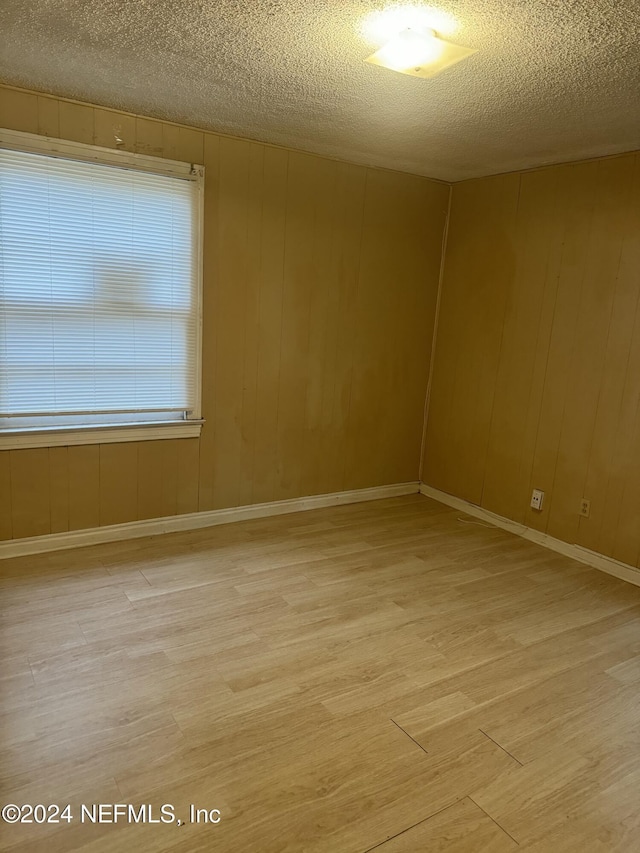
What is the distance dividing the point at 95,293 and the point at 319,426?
1747 millimetres

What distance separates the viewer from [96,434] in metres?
3.38

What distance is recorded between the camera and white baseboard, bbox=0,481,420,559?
3.32 meters

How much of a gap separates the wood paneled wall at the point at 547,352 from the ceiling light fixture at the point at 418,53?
166 cm

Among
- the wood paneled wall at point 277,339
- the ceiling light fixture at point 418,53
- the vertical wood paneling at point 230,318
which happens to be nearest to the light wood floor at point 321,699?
the wood paneled wall at point 277,339

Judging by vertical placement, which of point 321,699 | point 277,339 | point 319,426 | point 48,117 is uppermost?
point 48,117

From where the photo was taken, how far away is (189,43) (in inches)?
90.1

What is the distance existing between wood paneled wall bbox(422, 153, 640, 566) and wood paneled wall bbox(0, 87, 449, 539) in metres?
0.30

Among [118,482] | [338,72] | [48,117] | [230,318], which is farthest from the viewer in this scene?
[230,318]

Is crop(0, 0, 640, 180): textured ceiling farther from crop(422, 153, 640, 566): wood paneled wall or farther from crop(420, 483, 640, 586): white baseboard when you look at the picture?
crop(420, 483, 640, 586): white baseboard

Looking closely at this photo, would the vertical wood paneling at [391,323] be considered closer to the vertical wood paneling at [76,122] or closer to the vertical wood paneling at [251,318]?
the vertical wood paneling at [251,318]

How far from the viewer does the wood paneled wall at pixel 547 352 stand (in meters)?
3.43

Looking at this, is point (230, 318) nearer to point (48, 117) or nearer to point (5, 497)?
point (48, 117)

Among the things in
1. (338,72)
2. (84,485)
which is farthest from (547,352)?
(84,485)

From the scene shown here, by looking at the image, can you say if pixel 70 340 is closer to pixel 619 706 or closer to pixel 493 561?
pixel 493 561
